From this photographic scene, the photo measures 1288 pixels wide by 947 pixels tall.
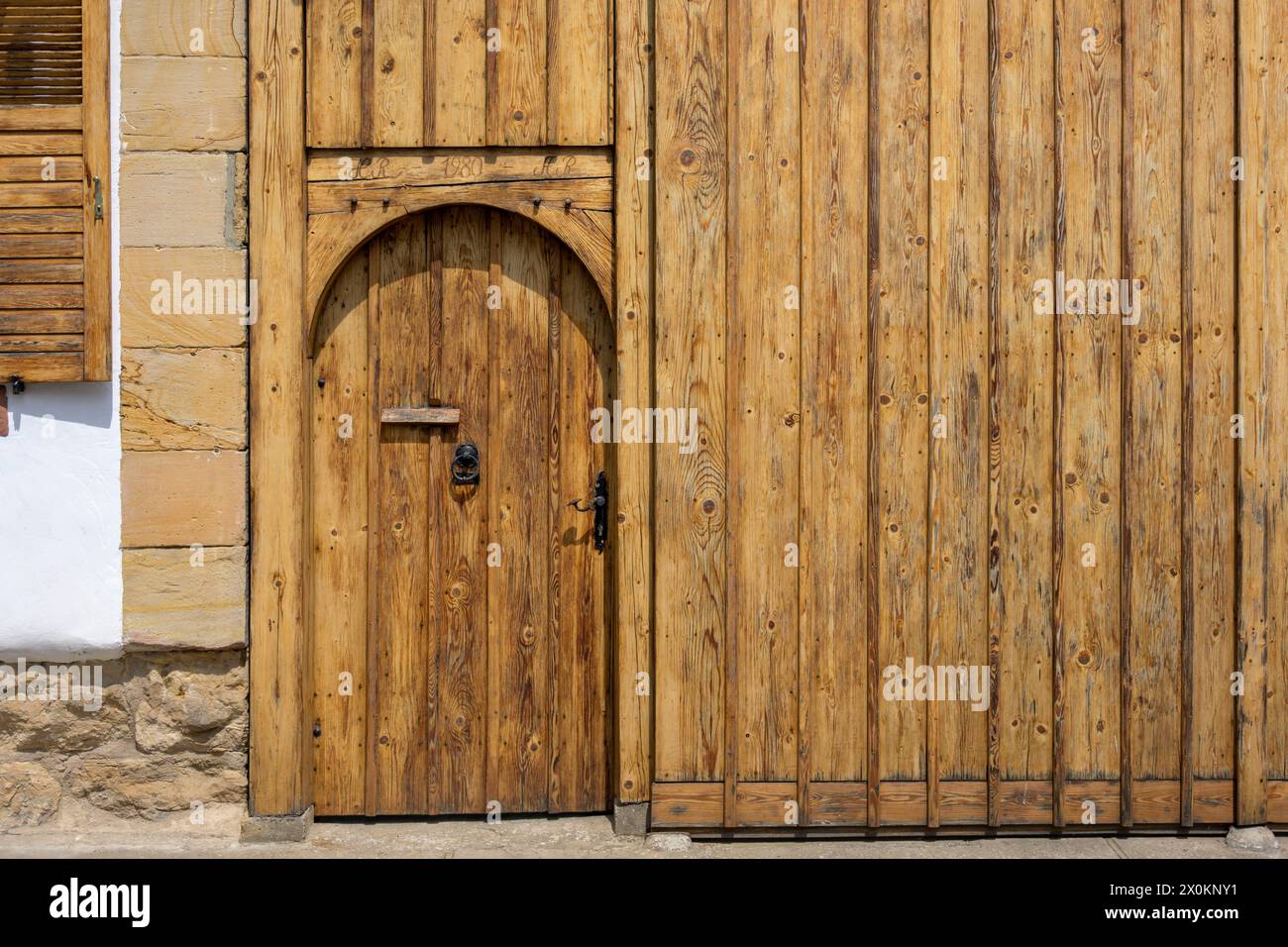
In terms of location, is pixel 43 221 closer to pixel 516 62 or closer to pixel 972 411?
pixel 516 62

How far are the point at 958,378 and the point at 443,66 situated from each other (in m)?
2.32

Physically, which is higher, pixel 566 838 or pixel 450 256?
pixel 450 256

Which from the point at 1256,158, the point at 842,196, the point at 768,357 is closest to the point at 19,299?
the point at 768,357

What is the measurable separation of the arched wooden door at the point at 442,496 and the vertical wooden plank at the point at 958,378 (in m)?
1.30

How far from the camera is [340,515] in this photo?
4.62m

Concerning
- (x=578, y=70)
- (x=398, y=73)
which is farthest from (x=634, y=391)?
(x=398, y=73)

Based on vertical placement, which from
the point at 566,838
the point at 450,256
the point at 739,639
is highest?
the point at 450,256

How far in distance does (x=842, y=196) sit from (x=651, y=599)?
1716 millimetres

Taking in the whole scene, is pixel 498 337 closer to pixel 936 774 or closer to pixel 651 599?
pixel 651 599

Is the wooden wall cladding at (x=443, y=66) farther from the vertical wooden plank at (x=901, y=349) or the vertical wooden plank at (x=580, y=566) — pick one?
the vertical wooden plank at (x=901, y=349)

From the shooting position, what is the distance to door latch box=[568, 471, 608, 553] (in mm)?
4633

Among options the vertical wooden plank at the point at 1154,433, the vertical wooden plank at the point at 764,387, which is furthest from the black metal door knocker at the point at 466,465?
the vertical wooden plank at the point at 1154,433

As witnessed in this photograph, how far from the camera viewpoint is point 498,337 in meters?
4.63

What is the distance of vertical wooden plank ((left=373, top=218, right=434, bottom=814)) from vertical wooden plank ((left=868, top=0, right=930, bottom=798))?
1.76 metres
